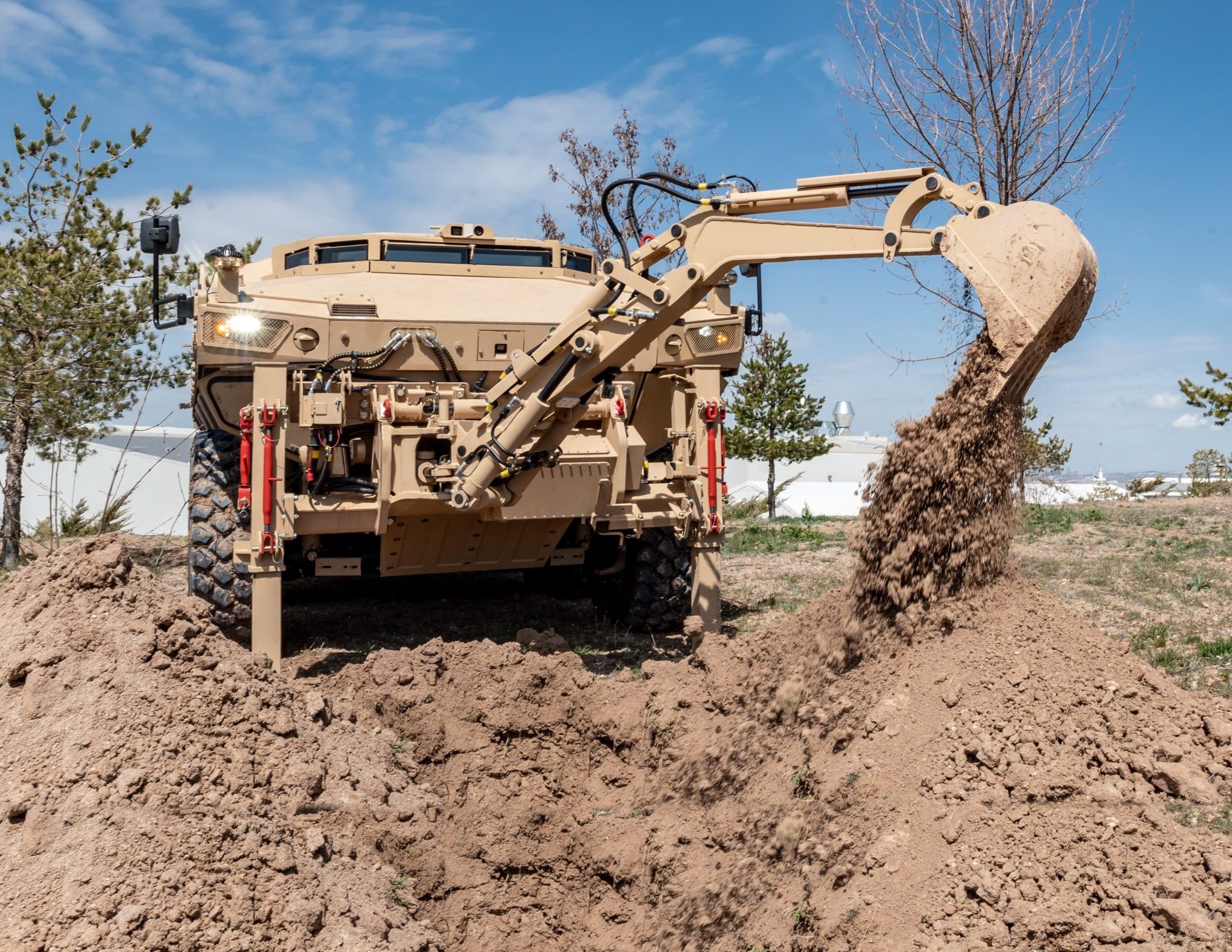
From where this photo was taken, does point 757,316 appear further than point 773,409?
No

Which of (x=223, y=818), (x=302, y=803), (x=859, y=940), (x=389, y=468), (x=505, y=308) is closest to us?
(x=859, y=940)

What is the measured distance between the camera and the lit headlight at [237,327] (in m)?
6.75

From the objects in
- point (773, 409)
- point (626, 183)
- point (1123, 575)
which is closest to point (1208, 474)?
point (773, 409)

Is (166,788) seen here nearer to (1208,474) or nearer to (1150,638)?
(1150,638)

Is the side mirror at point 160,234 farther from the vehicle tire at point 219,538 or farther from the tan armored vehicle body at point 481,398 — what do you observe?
the vehicle tire at point 219,538

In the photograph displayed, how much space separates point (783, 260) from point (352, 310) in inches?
119

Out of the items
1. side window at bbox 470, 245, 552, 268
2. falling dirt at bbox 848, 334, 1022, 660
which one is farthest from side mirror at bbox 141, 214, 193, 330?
falling dirt at bbox 848, 334, 1022, 660

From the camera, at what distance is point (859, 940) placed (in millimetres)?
3334

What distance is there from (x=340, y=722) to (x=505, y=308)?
130 inches

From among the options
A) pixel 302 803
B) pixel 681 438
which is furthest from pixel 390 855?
pixel 681 438

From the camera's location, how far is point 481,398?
272 inches

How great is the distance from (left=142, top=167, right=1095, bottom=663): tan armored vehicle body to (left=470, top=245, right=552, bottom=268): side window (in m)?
0.02

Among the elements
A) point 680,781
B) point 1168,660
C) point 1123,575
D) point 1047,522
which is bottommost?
point 680,781

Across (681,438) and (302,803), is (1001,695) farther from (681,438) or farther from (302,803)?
(681,438)
